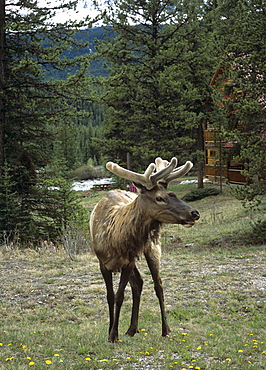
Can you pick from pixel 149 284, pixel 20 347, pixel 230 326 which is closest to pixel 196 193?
pixel 149 284

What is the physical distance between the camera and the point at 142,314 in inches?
275

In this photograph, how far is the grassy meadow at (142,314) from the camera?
488 centimetres

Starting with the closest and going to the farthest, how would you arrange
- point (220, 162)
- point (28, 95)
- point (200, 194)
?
point (28, 95), point (220, 162), point (200, 194)

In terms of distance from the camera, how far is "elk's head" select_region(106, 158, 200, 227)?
4844mm

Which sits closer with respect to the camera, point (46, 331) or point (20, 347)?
point (20, 347)

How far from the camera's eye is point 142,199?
5.07m

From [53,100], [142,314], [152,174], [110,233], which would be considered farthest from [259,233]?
[152,174]

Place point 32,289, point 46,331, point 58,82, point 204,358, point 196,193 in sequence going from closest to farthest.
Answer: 1. point 204,358
2. point 46,331
3. point 32,289
4. point 58,82
5. point 196,193

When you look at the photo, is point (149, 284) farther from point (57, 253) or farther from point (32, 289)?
point (57, 253)

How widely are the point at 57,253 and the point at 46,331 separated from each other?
20.2 feet

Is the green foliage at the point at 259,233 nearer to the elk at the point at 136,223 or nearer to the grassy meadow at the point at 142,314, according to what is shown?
the grassy meadow at the point at 142,314

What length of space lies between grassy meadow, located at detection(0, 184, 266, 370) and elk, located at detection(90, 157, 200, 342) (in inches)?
20.8

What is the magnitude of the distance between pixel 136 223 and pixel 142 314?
2.55m

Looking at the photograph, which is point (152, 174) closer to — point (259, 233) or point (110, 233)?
point (110, 233)
